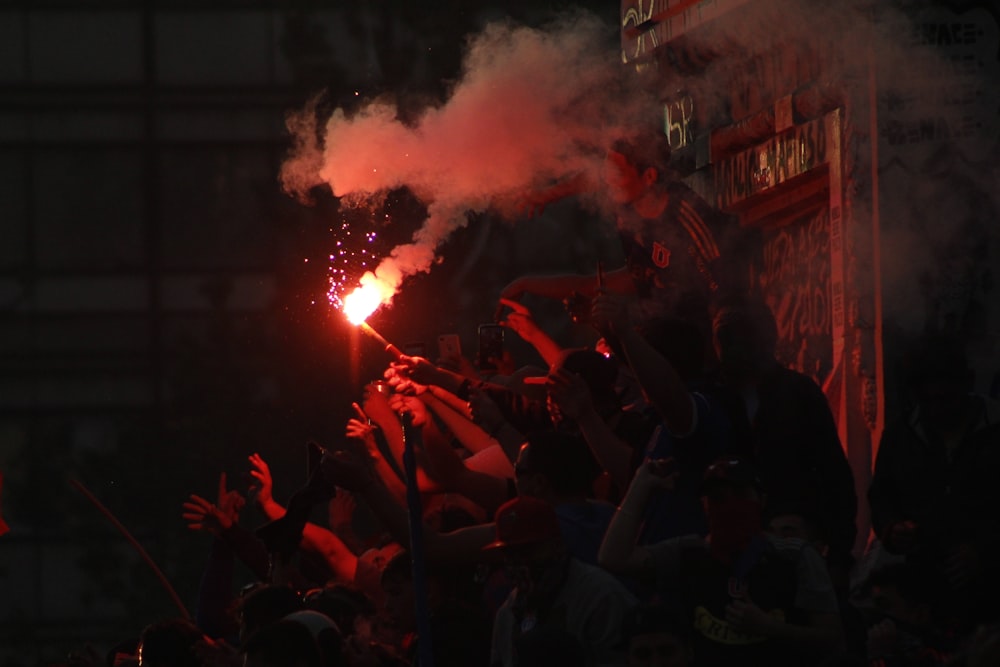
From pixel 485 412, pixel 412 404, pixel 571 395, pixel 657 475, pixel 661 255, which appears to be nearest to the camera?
pixel 657 475

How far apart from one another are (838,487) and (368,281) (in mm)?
3349

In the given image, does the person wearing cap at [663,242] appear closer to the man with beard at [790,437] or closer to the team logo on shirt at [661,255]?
the team logo on shirt at [661,255]

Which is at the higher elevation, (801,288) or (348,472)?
(801,288)

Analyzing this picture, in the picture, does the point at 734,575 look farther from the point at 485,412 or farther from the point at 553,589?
the point at 485,412

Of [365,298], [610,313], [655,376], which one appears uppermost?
[365,298]

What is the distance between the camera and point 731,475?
598 cm

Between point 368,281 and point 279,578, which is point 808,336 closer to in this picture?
point 368,281

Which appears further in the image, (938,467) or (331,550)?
(331,550)

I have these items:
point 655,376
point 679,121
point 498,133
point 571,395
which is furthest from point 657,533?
point 679,121

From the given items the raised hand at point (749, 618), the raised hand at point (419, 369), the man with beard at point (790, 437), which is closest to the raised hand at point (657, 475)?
the raised hand at point (749, 618)

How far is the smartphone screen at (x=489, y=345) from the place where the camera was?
870 cm

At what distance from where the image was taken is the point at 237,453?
18.8 metres

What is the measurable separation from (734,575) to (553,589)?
63 centimetres

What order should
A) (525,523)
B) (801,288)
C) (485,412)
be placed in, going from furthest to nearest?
1. (801,288)
2. (485,412)
3. (525,523)
